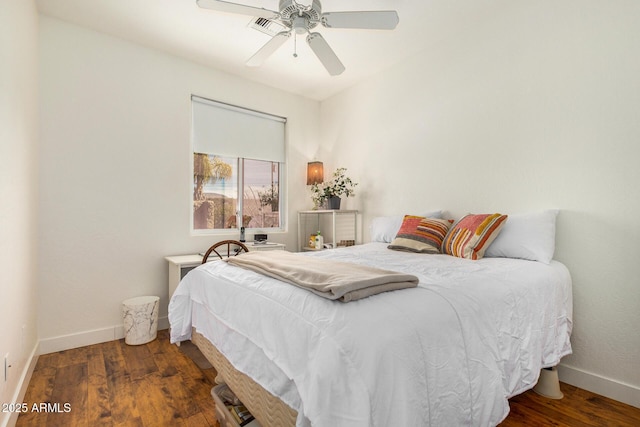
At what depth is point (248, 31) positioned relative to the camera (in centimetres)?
273

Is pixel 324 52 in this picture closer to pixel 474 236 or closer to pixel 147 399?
pixel 474 236

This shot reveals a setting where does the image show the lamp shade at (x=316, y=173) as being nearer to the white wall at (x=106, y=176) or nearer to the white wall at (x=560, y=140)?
the white wall at (x=560, y=140)

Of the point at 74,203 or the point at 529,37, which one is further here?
the point at 74,203

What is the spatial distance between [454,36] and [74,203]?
358cm

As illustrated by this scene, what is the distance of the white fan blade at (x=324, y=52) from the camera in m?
2.14

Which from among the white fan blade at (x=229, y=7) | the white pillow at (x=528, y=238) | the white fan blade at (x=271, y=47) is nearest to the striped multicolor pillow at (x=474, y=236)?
the white pillow at (x=528, y=238)

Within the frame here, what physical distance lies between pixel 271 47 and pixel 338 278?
182 centimetres

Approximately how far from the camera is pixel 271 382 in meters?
1.21

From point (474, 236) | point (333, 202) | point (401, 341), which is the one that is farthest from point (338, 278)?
point (333, 202)

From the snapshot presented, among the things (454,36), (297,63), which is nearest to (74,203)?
(297,63)

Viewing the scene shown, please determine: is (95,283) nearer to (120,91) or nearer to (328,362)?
(120,91)

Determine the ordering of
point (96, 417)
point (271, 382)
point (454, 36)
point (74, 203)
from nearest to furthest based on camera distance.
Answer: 1. point (271, 382)
2. point (96, 417)
3. point (74, 203)
4. point (454, 36)

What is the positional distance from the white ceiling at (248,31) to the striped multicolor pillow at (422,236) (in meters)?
1.65

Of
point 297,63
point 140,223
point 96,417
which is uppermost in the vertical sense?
point 297,63
